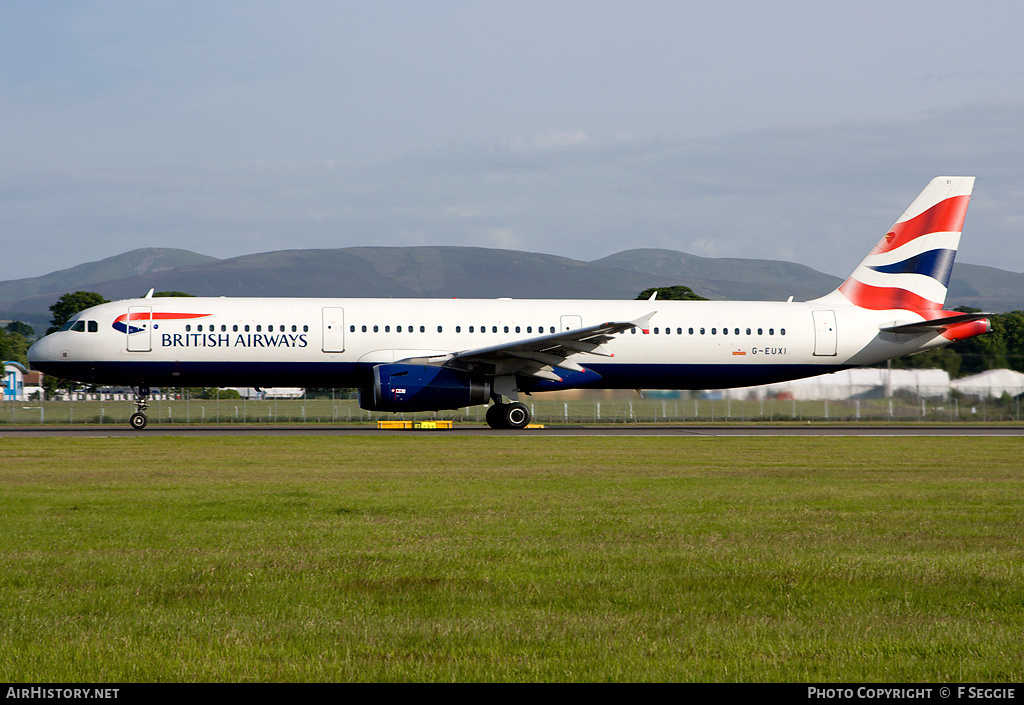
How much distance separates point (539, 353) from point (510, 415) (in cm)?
250

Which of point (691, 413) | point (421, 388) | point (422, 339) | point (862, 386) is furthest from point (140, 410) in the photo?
point (862, 386)

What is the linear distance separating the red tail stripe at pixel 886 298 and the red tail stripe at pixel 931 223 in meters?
1.42

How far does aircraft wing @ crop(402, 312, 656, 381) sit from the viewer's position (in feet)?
99.2

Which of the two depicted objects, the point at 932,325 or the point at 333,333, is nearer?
the point at 333,333

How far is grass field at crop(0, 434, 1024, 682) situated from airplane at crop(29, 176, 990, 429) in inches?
599

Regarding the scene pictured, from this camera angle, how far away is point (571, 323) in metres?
33.8

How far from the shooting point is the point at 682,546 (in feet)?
31.1

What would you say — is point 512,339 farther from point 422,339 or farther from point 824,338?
point 824,338

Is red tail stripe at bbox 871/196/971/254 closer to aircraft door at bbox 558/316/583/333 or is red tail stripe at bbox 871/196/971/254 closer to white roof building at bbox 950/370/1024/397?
white roof building at bbox 950/370/1024/397

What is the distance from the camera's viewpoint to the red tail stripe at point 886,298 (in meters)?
36.8

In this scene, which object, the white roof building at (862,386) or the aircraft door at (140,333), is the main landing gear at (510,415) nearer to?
the aircraft door at (140,333)

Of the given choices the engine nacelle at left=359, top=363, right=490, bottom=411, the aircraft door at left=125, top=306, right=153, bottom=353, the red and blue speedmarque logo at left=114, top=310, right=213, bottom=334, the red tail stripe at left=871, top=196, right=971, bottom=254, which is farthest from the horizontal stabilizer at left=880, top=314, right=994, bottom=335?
the aircraft door at left=125, top=306, right=153, bottom=353

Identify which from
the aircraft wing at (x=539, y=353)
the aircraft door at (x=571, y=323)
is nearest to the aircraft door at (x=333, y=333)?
the aircraft wing at (x=539, y=353)
